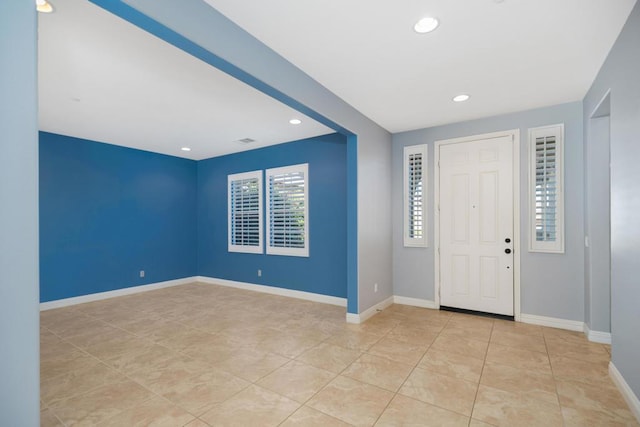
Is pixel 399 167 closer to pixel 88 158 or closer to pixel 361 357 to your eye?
pixel 361 357

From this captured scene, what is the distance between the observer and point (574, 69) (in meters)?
2.85

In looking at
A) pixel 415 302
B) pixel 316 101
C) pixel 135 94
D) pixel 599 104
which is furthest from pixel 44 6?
pixel 415 302

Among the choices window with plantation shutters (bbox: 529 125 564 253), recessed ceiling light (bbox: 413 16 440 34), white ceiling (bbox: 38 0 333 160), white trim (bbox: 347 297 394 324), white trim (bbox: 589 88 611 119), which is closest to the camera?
recessed ceiling light (bbox: 413 16 440 34)

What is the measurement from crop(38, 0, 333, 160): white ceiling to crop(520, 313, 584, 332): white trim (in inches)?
155

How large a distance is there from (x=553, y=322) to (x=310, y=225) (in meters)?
3.64

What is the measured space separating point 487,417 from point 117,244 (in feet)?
20.2

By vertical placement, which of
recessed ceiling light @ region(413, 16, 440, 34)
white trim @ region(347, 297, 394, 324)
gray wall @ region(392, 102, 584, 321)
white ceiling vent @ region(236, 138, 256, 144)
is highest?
recessed ceiling light @ region(413, 16, 440, 34)

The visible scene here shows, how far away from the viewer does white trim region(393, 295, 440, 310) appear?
451 cm

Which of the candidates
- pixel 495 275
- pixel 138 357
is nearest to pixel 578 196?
pixel 495 275

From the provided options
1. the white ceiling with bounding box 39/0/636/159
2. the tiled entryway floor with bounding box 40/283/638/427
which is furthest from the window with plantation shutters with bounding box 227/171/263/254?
the tiled entryway floor with bounding box 40/283/638/427

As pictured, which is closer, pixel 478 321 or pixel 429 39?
pixel 429 39

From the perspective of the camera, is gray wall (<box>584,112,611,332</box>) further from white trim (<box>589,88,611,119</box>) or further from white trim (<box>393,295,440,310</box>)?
white trim (<box>393,295,440,310</box>)

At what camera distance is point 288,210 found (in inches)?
217

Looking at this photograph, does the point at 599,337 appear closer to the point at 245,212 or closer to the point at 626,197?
→ the point at 626,197
